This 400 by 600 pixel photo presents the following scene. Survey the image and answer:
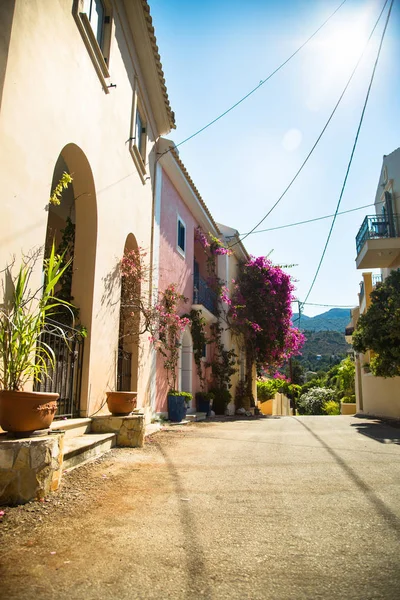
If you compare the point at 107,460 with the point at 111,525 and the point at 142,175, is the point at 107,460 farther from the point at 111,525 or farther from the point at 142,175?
the point at 142,175

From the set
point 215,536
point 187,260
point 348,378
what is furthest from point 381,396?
point 215,536

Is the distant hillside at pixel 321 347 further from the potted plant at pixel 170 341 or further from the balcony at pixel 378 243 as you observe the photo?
the potted plant at pixel 170 341

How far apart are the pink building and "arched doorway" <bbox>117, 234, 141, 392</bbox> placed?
4.55 ft

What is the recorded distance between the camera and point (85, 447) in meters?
4.39

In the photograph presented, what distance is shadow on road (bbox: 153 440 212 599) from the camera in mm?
1897

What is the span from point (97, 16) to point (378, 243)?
1157cm

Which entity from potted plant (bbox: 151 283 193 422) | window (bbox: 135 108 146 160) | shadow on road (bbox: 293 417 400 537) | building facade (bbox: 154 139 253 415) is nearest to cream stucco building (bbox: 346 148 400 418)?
building facade (bbox: 154 139 253 415)

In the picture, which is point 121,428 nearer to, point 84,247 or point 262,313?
point 84,247

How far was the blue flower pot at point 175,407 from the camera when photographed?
9.84 metres

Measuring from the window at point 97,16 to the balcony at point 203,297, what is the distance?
788cm

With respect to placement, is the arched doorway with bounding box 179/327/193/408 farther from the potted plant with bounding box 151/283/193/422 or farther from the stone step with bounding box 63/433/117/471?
the stone step with bounding box 63/433/117/471

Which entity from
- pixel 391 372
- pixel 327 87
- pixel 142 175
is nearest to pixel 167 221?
pixel 142 175

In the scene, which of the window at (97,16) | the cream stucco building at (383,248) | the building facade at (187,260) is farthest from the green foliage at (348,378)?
the window at (97,16)

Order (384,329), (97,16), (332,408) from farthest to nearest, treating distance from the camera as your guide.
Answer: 1. (332,408)
2. (384,329)
3. (97,16)
